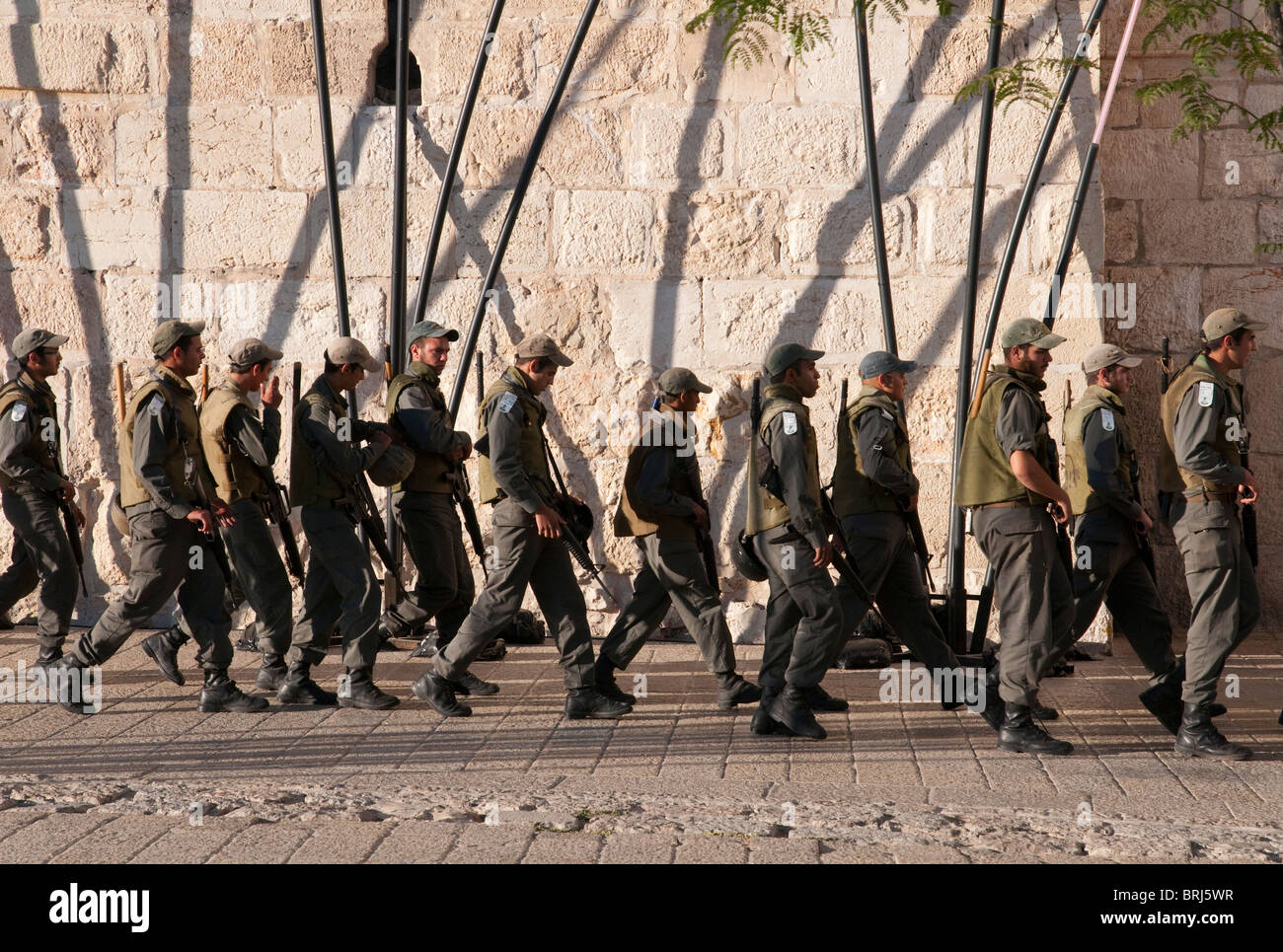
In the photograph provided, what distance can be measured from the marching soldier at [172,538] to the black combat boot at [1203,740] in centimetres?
405

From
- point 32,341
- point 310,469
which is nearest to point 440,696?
point 310,469

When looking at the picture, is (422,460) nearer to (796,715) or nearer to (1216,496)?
(796,715)

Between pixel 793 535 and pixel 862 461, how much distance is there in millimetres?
524

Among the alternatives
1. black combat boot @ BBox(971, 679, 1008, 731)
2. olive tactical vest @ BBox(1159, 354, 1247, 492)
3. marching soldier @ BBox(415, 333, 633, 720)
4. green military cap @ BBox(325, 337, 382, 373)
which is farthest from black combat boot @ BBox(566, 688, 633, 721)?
olive tactical vest @ BBox(1159, 354, 1247, 492)

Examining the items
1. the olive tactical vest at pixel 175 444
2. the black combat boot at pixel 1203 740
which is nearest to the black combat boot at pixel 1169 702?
the black combat boot at pixel 1203 740

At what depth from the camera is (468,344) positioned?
819 centimetres

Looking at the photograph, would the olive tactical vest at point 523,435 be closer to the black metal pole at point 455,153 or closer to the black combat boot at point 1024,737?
the black metal pole at point 455,153

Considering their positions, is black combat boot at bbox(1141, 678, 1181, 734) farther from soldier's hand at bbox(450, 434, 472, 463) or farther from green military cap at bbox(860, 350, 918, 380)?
soldier's hand at bbox(450, 434, 472, 463)

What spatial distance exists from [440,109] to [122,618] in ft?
12.6

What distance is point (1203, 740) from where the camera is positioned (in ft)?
18.1

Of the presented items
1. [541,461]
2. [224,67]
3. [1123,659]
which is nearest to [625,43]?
[224,67]

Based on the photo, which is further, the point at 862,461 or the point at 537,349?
the point at 537,349

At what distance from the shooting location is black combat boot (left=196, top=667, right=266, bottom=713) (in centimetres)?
638

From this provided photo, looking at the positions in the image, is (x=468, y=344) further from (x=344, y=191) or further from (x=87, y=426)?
(x=87, y=426)
